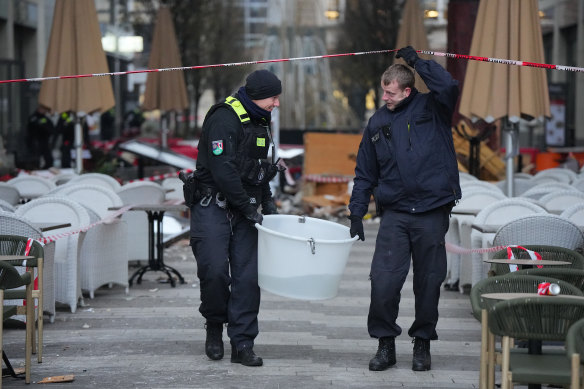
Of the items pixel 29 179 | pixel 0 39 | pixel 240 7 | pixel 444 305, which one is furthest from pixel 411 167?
pixel 240 7

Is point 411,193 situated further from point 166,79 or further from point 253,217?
point 166,79

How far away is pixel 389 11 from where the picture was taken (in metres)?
36.0

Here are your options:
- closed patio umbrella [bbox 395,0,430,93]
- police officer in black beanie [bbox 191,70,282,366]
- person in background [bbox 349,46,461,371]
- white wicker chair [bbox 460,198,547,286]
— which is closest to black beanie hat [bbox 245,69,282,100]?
Answer: police officer in black beanie [bbox 191,70,282,366]

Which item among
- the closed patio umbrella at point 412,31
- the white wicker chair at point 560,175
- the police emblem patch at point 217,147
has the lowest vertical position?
the white wicker chair at point 560,175

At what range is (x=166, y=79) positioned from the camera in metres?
20.8

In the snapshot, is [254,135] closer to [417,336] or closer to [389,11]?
[417,336]

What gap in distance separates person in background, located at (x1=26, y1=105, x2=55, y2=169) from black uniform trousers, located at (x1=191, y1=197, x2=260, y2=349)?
17.3 metres

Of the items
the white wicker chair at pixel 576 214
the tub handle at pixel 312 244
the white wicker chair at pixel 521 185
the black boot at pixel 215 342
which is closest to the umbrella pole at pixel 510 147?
the white wicker chair at pixel 521 185

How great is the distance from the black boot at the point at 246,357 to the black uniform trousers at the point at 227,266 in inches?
1.4

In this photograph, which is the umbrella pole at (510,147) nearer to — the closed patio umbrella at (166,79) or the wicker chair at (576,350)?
the wicker chair at (576,350)

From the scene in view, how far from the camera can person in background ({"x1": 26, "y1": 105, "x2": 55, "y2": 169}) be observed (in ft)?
77.8

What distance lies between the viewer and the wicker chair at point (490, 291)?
5.26 meters

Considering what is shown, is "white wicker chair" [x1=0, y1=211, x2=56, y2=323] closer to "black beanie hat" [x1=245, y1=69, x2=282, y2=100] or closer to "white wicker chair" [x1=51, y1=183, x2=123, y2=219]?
"white wicker chair" [x1=51, y1=183, x2=123, y2=219]

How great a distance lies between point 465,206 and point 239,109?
445cm
